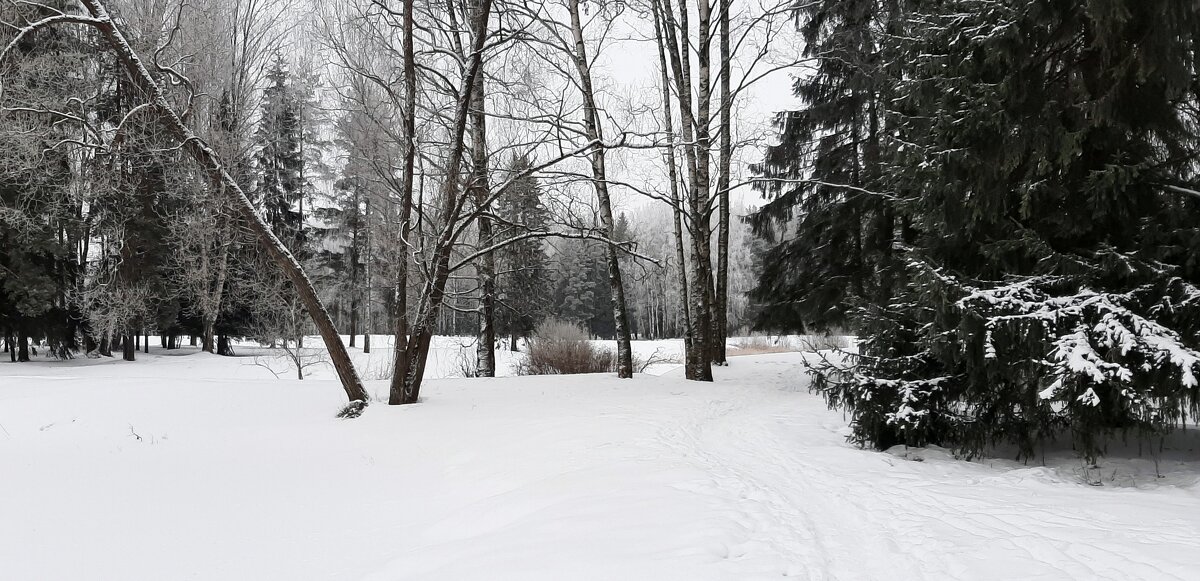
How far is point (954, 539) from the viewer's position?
3.08m

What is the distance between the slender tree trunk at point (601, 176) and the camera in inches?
438

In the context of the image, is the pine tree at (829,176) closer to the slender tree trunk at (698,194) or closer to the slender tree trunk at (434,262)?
the slender tree trunk at (698,194)

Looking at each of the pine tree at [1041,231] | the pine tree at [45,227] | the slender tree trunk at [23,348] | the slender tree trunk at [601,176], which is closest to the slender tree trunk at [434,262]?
the slender tree trunk at [601,176]

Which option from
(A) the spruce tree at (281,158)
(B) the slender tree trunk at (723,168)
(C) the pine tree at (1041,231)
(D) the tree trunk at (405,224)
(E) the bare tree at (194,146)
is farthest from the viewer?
(A) the spruce tree at (281,158)

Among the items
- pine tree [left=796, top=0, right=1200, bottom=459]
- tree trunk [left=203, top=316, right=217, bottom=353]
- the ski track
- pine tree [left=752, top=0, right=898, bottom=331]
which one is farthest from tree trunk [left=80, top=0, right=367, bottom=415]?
tree trunk [left=203, top=316, right=217, bottom=353]

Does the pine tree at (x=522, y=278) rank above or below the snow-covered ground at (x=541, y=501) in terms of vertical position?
above

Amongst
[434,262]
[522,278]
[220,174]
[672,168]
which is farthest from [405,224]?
[522,278]

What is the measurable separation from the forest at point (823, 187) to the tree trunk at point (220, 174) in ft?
0.11

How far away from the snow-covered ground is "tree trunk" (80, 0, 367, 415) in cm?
63

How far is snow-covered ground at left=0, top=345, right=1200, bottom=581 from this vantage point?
2.87 meters

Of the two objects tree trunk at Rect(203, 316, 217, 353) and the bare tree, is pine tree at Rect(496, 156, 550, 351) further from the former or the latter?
tree trunk at Rect(203, 316, 217, 353)

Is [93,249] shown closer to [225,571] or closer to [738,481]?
[225,571]

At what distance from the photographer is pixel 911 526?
334cm

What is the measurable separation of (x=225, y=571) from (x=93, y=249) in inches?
967
